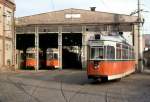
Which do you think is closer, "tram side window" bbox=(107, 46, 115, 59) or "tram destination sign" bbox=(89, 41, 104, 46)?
"tram destination sign" bbox=(89, 41, 104, 46)

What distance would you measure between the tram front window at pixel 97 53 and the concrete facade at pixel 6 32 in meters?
22.4

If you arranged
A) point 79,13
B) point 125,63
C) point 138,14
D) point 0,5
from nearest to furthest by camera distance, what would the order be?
1. point 125,63
2. point 0,5
3. point 138,14
4. point 79,13

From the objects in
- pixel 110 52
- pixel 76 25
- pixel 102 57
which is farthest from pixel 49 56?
pixel 102 57

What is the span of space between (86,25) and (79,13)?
6.76 feet

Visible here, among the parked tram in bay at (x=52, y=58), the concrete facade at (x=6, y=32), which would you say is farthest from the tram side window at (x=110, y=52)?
the parked tram in bay at (x=52, y=58)

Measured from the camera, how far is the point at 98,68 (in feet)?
80.7

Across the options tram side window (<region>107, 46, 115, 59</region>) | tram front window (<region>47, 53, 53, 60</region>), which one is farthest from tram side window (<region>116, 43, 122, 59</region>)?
tram front window (<region>47, 53, 53, 60</region>)

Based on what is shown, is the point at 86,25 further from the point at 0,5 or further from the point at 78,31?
the point at 0,5

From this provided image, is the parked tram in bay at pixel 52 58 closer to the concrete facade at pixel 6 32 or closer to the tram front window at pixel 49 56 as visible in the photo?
the tram front window at pixel 49 56

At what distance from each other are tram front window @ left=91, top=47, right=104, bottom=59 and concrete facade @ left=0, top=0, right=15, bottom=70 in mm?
22436

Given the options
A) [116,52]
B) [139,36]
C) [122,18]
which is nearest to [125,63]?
[116,52]

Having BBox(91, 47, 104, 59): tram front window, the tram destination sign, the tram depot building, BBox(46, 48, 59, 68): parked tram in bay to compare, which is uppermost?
the tram depot building

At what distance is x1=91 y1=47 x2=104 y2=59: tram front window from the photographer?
81.3 ft

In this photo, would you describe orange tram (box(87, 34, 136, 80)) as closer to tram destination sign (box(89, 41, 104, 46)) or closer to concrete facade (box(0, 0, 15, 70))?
tram destination sign (box(89, 41, 104, 46))
